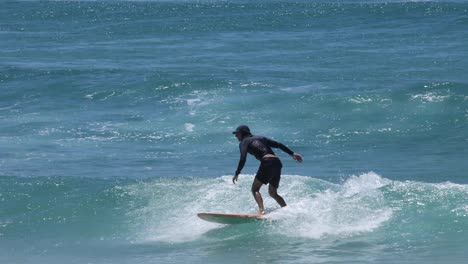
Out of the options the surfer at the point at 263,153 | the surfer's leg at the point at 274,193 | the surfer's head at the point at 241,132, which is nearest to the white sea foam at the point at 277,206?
the surfer's leg at the point at 274,193

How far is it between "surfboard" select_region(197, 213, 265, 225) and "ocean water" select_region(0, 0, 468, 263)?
20 centimetres

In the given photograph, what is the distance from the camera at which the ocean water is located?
1468 centimetres

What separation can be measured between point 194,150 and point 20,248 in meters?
7.87

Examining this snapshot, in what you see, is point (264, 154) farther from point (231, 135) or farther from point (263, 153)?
point (231, 135)

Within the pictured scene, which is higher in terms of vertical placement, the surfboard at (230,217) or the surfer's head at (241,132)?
the surfer's head at (241,132)

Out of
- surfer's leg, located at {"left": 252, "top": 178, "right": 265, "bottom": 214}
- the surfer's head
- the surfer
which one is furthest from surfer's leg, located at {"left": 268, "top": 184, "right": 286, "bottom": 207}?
the surfer's head

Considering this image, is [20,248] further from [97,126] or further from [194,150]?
[97,126]

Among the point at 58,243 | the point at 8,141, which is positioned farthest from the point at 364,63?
the point at 58,243

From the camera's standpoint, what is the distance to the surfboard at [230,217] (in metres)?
14.7

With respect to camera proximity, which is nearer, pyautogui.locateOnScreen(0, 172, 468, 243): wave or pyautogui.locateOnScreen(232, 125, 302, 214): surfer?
pyautogui.locateOnScreen(232, 125, 302, 214): surfer

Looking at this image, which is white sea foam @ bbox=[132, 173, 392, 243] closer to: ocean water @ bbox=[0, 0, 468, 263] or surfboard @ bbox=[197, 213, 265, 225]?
ocean water @ bbox=[0, 0, 468, 263]

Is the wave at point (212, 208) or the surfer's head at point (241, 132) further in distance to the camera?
the wave at point (212, 208)

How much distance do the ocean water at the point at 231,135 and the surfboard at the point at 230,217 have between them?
20 centimetres

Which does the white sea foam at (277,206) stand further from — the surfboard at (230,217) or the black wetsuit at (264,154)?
the black wetsuit at (264,154)
